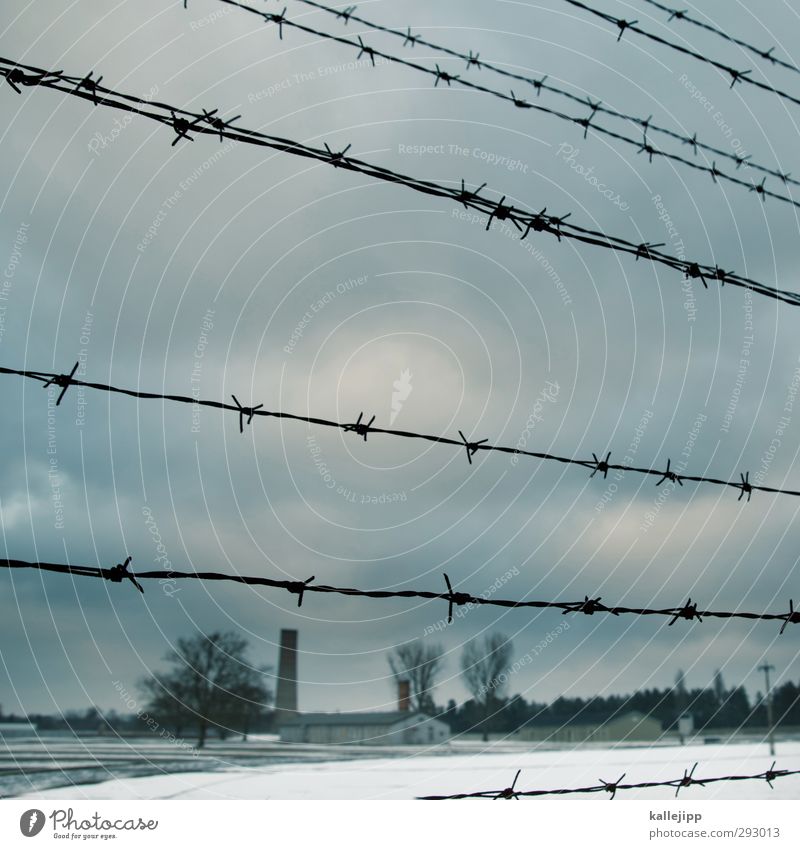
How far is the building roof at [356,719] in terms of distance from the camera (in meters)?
6.00

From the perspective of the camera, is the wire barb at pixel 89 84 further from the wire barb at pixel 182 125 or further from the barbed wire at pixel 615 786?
the barbed wire at pixel 615 786

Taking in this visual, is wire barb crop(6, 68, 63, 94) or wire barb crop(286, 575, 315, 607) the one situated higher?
wire barb crop(6, 68, 63, 94)

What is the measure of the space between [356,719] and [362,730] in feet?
0.45

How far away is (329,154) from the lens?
299 centimetres

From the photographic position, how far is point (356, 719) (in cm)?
793

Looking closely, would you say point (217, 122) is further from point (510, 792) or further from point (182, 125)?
point (510, 792)

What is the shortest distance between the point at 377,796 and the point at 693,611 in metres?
1.82

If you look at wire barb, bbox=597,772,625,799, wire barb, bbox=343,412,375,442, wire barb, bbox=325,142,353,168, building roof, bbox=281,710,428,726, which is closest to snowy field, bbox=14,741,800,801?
wire barb, bbox=597,772,625,799

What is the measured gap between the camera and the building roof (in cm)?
600

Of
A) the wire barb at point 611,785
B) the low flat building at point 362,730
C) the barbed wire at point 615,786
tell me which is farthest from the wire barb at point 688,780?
the low flat building at point 362,730

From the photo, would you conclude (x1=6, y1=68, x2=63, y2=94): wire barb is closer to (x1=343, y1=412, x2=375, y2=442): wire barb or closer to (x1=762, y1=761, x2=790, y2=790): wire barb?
(x1=343, y1=412, x2=375, y2=442): wire barb

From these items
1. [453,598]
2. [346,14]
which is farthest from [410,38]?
[453,598]
